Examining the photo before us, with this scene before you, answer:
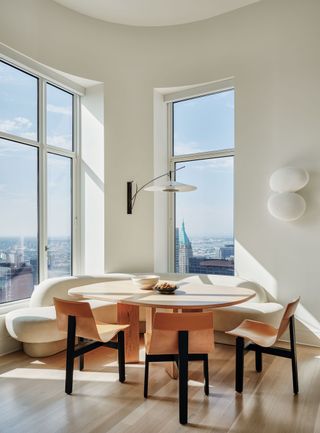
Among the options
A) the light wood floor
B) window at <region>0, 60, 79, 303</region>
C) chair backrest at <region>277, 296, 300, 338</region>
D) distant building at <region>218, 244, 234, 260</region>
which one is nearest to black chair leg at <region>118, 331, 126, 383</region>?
the light wood floor

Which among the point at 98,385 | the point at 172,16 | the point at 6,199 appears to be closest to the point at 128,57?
the point at 172,16

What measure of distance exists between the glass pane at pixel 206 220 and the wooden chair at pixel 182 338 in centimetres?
238

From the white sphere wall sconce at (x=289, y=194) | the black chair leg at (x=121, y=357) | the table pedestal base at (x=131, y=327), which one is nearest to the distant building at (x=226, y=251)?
the white sphere wall sconce at (x=289, y=194)

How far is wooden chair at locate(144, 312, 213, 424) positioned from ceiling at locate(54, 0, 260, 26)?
388 cm

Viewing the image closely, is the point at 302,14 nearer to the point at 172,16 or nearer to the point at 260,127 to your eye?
the point at 260,127

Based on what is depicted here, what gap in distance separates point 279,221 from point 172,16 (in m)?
3.03

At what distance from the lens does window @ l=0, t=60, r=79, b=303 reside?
158 inches

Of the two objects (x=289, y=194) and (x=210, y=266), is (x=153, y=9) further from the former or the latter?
(x=210, y=266)

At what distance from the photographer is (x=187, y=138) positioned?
5168 mm

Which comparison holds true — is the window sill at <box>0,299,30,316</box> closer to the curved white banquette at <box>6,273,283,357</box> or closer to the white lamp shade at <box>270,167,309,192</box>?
the curved white banquette at <box>6,273,283,357</box>

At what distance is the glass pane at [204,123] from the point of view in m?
4.83

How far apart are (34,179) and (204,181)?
2.29 m

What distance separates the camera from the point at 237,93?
14.7 feet

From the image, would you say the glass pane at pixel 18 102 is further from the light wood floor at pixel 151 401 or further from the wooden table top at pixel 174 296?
the light wood floor at pixel 151 401
